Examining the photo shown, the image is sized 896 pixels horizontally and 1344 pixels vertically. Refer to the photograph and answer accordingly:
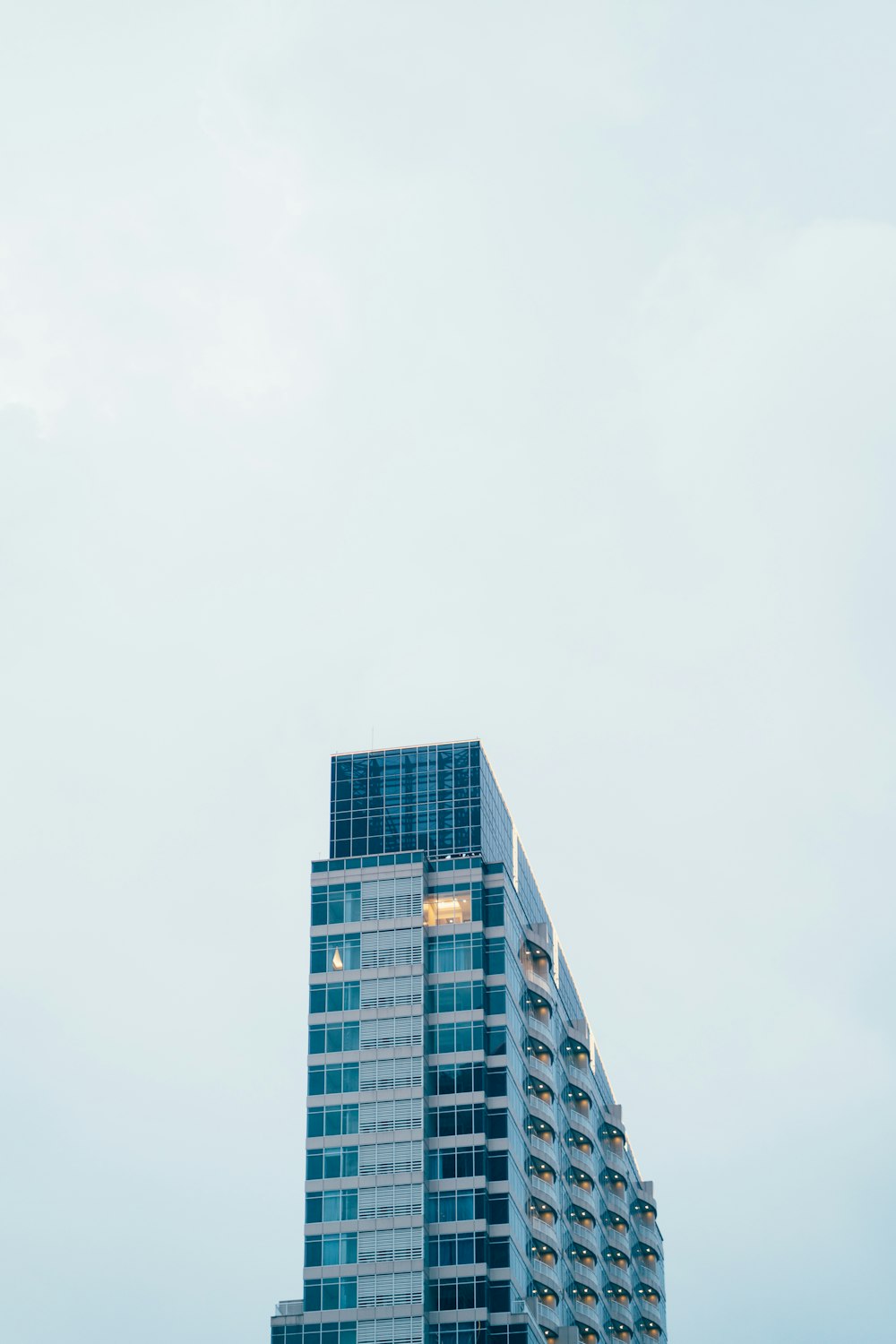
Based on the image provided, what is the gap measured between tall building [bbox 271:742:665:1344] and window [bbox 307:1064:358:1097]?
176 mm

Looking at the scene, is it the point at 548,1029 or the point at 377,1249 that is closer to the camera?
the point at 377,1249

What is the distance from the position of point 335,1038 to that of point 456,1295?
81.2 ft

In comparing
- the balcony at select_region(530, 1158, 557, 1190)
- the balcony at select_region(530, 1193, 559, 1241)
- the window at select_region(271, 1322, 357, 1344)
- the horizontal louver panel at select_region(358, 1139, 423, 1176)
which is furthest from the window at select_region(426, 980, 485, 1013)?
the window at select_region(271, 1322, 357, 1344)

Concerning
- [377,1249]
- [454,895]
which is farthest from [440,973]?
[377,1249]

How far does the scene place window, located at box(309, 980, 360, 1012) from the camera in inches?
7057

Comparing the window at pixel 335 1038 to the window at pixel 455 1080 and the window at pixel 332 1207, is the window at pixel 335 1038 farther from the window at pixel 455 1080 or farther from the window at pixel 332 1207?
the window at pixel 332 1207

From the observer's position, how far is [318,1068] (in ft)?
582

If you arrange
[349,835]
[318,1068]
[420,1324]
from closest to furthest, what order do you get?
[420,1324] < [318,1068] < [349,835]

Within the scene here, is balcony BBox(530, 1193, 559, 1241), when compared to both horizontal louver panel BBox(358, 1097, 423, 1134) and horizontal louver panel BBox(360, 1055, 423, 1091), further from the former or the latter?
horizontal louver panel BBox(360, 1055, 423, 1091)

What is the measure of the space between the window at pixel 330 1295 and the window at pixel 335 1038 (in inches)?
779

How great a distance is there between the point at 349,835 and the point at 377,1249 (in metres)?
39.2

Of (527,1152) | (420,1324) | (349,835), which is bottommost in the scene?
(420,1324)

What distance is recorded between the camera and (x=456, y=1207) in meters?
170

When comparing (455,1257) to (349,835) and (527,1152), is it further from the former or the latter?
(349,835)
